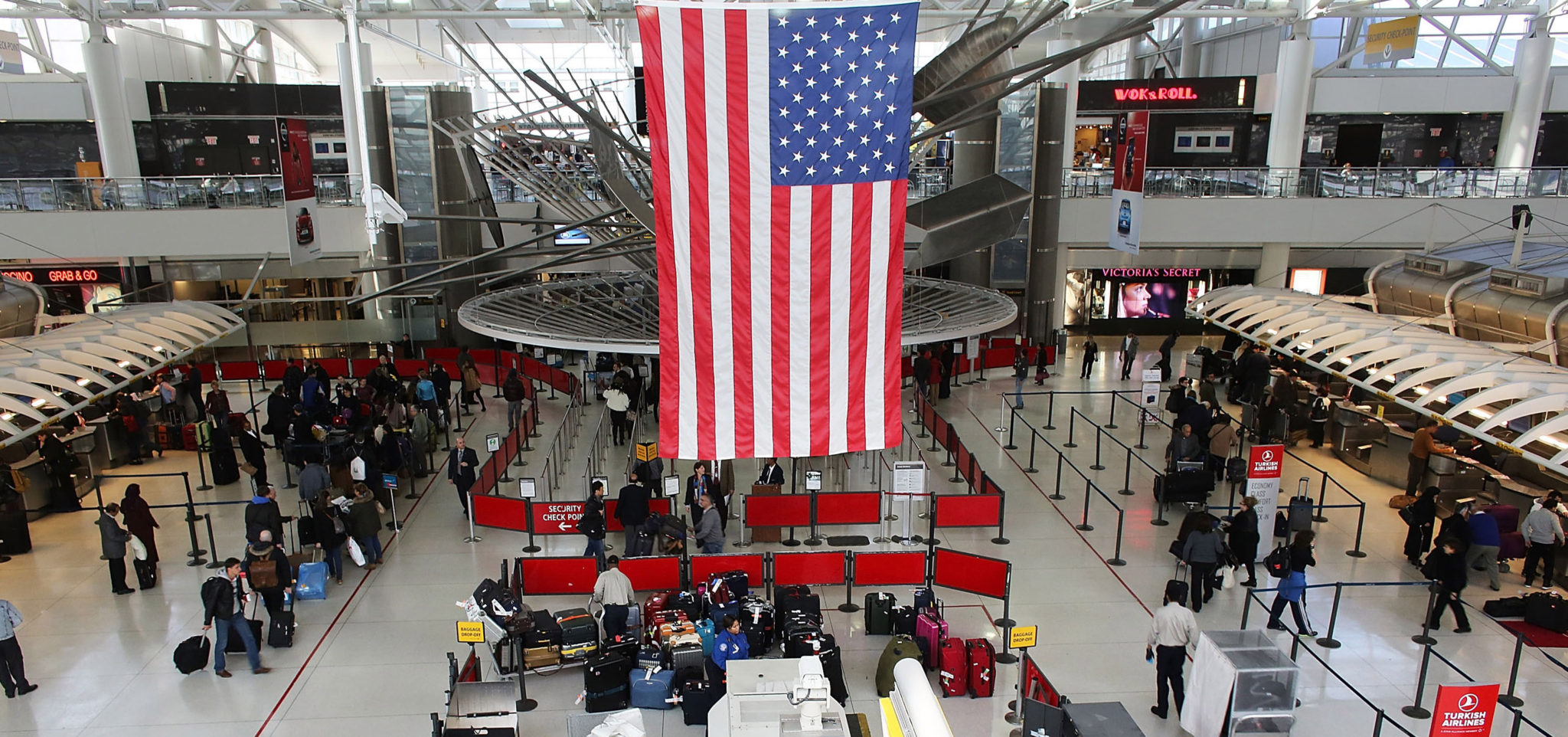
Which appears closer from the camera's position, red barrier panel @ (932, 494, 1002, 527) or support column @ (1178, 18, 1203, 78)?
red barrier panel @ (932, 494, 1002, 527)

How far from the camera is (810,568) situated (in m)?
13.7

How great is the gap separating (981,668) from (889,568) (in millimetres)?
2855

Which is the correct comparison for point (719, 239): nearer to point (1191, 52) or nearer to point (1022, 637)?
point (1022, 637)

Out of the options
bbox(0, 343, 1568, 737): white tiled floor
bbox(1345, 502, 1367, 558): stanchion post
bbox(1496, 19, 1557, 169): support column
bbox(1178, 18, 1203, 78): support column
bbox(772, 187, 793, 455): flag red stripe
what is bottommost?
bbox(0, 343, 1568, 737): white tiled floor

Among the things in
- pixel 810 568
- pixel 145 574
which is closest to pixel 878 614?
pixel 810 568

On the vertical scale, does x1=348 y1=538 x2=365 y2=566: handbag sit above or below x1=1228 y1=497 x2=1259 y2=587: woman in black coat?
below

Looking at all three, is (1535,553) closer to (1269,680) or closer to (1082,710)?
(1269,680)

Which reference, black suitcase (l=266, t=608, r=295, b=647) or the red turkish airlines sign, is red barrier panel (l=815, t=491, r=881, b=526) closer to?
the red turkish airlines sign

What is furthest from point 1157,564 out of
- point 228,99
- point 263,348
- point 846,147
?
point 228,99

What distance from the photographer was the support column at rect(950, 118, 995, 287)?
99.8ft

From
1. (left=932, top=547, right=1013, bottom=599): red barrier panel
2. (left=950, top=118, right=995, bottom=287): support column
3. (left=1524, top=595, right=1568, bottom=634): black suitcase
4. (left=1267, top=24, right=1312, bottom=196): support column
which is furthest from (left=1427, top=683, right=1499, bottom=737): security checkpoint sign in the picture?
(left=1267, top=24, right=1312, bottom=196): support column

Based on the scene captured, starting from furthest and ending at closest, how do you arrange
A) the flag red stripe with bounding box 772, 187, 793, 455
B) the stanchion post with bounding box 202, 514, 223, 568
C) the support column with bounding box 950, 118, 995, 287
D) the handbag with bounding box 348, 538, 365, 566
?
the support column with bounding box 950, 118, 995, 287
the stanchion post with bounding box 202, 514, 223, 568
the handbag with bounding box 348, 538, 365, 566
the flag red stripe with bounding box 772, 187, 793, 455

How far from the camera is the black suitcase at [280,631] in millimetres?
12227

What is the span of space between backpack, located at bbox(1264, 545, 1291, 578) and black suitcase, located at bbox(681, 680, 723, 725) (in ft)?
22.8
